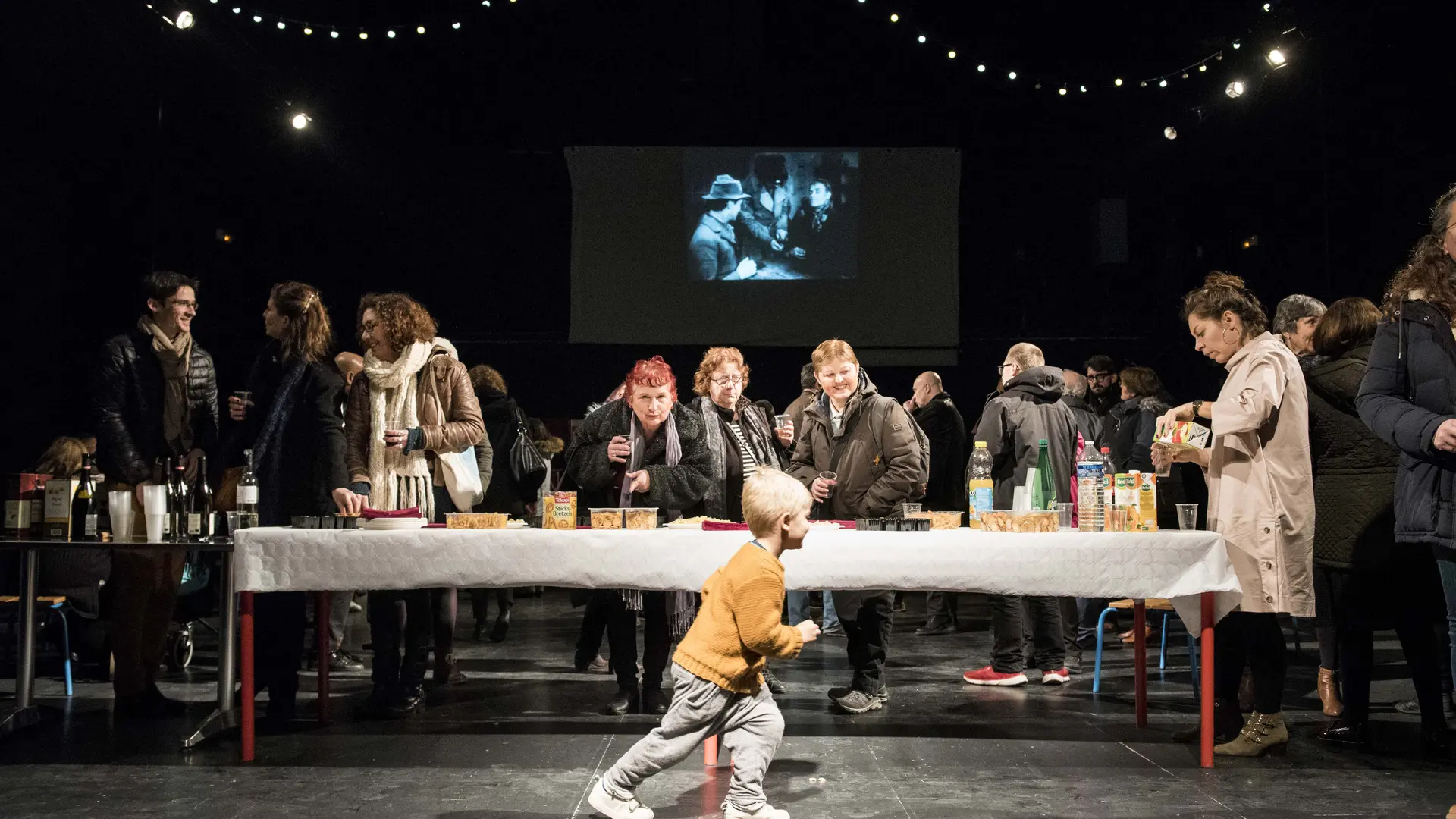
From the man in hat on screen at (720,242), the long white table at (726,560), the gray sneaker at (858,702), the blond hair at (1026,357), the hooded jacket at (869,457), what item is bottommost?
the gray sneaker at (858,702)

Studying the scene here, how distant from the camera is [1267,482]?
3336 mm

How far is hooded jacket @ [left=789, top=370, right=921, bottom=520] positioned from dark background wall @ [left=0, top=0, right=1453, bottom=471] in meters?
4.63

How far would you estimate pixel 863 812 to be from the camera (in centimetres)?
283

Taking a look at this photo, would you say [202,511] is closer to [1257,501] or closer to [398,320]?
[398,320]

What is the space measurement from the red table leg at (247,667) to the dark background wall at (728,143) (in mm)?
4753

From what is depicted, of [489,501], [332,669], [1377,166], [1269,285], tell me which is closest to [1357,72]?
[1377,166]

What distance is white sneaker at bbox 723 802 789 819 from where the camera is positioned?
266cm

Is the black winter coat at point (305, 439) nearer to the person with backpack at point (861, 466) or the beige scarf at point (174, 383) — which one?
the beige scarf at point (174, 383)

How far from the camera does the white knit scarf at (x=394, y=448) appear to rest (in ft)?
13.3

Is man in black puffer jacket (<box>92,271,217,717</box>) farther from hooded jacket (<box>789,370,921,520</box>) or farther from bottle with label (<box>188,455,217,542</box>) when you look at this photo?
hooded jacket (<box>789,370,921,520</box>)

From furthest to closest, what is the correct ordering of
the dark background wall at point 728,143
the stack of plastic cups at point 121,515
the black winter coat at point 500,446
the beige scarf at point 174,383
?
the dark background wall at point 728,143, the black winter coat at point 500,446, the beige scarf at point 174,383, the stack of plastic cups at point 121,515

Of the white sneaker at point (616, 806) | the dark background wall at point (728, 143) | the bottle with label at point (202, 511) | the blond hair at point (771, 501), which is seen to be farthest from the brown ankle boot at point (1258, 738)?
the dark background wall at point (728, 143)

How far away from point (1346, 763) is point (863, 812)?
152cm

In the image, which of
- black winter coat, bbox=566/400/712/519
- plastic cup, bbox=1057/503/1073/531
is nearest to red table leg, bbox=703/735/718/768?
black winter coat, bbox=566/400/712/519
